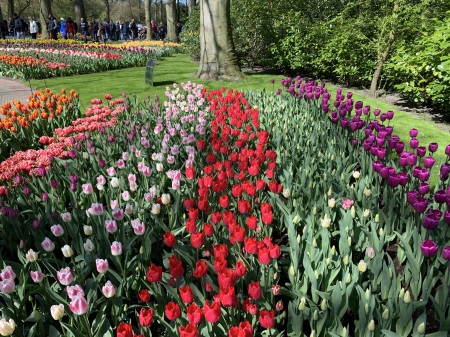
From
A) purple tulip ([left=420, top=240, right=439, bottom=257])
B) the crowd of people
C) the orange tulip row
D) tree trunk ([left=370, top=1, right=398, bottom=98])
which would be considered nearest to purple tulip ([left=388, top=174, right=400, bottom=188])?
purple tulip ([left=420, top=240, right=439, bottom=257])

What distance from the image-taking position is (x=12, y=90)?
1010cm

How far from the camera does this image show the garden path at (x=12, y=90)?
883 centimetres

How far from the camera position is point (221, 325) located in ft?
5.94

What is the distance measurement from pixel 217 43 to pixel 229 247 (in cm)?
878

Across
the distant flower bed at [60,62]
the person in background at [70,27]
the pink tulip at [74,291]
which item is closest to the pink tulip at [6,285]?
the pink tulip at [74,291]

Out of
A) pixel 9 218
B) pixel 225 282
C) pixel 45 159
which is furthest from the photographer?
pixel 45 159

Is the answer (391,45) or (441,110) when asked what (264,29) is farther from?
(441,110)

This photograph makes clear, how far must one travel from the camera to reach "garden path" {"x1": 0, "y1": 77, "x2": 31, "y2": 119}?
8.83 m

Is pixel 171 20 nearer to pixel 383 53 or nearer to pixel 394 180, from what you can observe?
pixel 383 53

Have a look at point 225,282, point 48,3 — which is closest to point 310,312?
point 225,282

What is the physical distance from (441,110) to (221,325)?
7.80 metres

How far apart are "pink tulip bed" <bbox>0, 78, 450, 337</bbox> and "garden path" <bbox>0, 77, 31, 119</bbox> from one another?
5.77 metres

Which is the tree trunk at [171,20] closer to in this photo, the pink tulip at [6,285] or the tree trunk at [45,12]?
the tree trunk at [45,12]

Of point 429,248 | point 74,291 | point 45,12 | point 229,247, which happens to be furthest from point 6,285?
point 45,12
